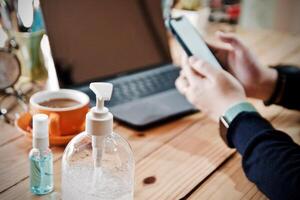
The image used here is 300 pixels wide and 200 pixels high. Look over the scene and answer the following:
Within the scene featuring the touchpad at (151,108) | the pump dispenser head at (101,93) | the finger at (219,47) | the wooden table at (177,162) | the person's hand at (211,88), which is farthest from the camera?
the finger at (219,47)

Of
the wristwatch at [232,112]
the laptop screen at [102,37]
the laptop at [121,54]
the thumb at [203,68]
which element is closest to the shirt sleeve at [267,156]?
the wristwatch at [232,112]

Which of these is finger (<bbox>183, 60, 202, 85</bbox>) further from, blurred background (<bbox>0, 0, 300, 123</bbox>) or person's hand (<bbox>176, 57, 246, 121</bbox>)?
blurred background (<bbox>0, 0, 300, 123</bbox>)

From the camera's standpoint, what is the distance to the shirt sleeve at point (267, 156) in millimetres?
625

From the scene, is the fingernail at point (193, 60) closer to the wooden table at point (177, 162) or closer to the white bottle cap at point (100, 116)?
the wooden table at point (177, 162)

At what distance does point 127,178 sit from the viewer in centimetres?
62

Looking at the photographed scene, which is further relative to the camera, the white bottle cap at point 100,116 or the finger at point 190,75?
the finger at point 190,75

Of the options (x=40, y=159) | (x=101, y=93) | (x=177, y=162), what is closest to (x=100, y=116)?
(x=101, y=93)

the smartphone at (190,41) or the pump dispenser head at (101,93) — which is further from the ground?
the pump dispenser head at (101,93)

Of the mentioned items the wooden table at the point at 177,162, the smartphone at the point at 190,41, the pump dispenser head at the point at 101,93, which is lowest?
the wooden table at the point at 177,162

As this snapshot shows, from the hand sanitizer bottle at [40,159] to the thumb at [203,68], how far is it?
0.33 meters

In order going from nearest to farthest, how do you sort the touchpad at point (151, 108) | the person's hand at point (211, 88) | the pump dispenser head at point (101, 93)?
the pump dispenser head at point (101, 93) → the person's hand at point (211, 88) → the touchpad at point (151, 108)

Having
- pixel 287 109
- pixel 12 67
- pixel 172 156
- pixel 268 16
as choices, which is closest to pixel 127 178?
pixel 172 156

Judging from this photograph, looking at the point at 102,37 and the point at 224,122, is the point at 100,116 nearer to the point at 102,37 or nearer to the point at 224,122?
the point at 224,122

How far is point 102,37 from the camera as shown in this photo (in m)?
1.04
